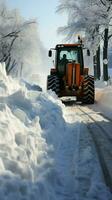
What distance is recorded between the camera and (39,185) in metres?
5.48

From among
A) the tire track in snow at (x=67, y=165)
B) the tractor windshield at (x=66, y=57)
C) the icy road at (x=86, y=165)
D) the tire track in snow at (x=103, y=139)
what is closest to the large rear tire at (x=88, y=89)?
the tractor windshield at (x=66, y=57)

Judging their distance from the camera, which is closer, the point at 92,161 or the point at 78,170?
the point at 78,170

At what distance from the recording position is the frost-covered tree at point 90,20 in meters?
35.0

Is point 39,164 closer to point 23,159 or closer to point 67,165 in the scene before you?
point 23,159

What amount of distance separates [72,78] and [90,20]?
14.7 m

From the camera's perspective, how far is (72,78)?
2259 centimetres

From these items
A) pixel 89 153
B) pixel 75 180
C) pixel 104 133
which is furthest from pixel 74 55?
pixel 75 180

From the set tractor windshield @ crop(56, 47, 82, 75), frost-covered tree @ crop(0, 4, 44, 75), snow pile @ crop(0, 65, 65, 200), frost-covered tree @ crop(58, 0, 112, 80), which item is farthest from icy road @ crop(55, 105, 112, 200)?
frost-covered tree @ crop(0, 4, 44, 75)

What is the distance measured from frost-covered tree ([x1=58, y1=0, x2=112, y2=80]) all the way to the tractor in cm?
939

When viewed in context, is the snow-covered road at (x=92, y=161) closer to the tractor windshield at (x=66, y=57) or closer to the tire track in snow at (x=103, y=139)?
the tire track in snow at (x=103, y=139)

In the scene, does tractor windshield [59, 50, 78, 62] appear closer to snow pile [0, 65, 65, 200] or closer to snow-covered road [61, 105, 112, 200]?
snow-covered road [61, 105, 112, 200]

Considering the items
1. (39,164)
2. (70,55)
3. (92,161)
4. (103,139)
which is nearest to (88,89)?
(70,55)

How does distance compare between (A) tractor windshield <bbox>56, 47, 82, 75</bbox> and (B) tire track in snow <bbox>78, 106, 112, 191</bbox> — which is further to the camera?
(A) tractor windshield <bbox>56, 47, 82, 75</bbox>

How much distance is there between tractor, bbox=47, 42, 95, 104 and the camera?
2267cm
